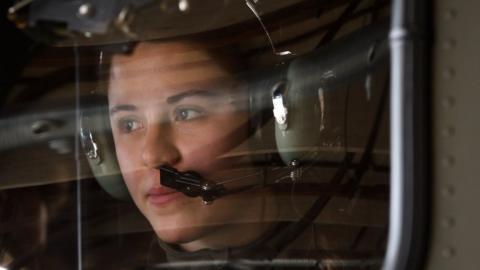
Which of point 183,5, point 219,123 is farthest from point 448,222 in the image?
point 183,5

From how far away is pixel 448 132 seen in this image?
35.6 inches

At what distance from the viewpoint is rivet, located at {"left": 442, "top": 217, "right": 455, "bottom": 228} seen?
0.90 metres

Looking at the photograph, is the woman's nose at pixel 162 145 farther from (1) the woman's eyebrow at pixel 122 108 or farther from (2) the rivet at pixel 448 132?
(2) the rivet at pixel 448 132

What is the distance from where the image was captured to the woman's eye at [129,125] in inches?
50.5

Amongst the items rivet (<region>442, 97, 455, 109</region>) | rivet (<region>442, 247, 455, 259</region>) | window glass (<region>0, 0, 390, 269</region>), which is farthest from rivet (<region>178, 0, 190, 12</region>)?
rivet (<region>442, 247, 455, 259</region>)

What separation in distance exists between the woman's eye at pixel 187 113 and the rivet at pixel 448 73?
0.50 meters

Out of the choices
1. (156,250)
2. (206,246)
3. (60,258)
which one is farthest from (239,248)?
(60,258)

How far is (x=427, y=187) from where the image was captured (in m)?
0.92

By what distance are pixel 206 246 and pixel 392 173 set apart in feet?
1.56

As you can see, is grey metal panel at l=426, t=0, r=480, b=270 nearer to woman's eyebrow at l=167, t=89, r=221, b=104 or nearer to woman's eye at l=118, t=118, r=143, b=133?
woman's eyebrow at l=167, t=89, r=221, b=104

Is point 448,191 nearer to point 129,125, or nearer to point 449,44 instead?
point 449,44

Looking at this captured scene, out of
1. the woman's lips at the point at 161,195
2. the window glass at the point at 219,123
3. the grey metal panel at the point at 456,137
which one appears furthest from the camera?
the woman's lips at the point at 161,195

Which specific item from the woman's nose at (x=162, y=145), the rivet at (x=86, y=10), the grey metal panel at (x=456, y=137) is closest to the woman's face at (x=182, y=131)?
the woman's nose at (x=162, y=145)

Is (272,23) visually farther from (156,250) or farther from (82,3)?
(156,250)
